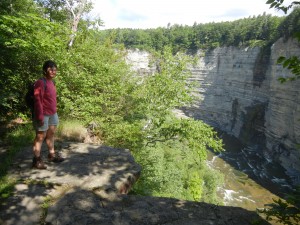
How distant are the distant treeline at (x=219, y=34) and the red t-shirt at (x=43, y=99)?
2693cm

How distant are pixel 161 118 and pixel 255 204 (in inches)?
763

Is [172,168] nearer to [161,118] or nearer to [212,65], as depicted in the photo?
[161,118]

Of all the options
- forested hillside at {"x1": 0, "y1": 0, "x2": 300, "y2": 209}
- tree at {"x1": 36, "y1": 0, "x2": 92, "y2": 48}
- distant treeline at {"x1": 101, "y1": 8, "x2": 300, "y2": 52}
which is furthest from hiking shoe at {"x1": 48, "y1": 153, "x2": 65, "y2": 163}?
distant treeline at {"x1": 101, "y1": 8, "x2": 300, "y2": 52}

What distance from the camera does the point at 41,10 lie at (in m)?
16.3

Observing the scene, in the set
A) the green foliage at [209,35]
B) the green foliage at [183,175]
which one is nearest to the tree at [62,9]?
the green foliage at [183,175]

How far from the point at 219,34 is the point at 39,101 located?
6836 cm

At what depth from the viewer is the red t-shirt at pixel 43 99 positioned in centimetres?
459

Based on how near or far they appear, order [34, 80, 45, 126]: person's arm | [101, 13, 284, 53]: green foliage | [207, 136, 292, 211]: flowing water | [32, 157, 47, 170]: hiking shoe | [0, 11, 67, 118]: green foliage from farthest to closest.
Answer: [101, 13, 284, 53]: green foliage, [207, 136, 292, 211]: flowing water, [0, 11, 67, 118]: green foliage, [32, 157, 47, 170]: hiking shoe, [34, 80, 45, 126]: person's arm

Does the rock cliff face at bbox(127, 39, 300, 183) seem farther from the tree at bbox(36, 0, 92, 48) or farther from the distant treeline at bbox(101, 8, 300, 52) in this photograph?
the tree at bbox(36, 0, 92, 48)

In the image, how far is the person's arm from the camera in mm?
4586

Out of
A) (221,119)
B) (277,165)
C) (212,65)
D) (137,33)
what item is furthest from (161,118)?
(137,33)

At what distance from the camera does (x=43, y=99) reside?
477cm

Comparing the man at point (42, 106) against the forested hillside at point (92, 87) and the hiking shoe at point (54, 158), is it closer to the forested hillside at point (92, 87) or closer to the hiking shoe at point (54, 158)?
the hiking shoe at point (54, 158)

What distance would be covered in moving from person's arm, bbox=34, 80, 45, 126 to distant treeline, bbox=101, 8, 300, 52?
27.0 m
